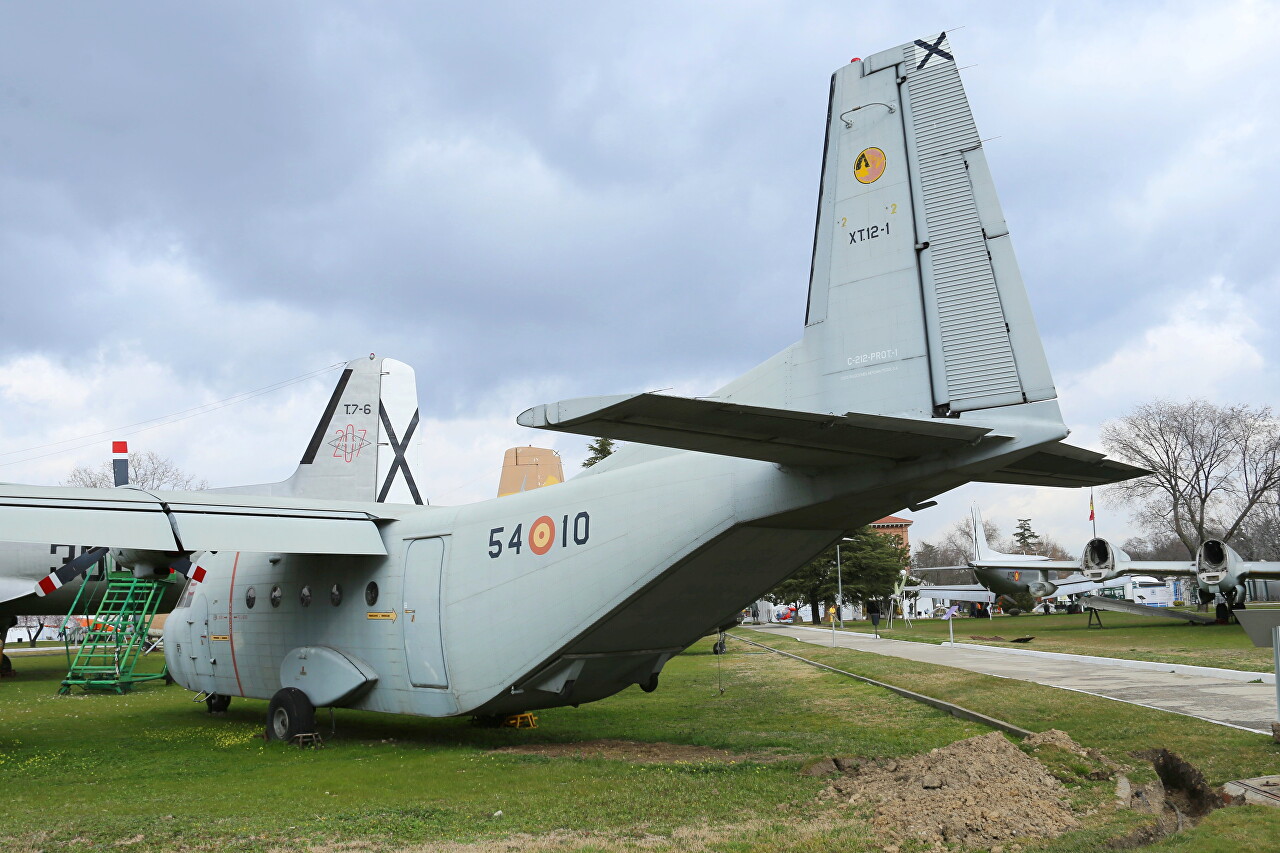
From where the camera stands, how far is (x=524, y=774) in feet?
31.5

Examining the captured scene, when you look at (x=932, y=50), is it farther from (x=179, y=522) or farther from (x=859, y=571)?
(x=859, y=571)

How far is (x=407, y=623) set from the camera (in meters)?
11.5

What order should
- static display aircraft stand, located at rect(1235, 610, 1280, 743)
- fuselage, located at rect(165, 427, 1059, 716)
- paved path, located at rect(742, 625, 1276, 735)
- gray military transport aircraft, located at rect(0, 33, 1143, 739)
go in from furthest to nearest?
Answer: paved path, located at rect(742, 625, 1276, 735) → static display aircraft stand, located at rect(1235, 610, 1280, 743) → fuselage, located at rect(165, 427, 1059, 716) → gray military transport aircraft, located at rect(0, 33, 1143, 739)

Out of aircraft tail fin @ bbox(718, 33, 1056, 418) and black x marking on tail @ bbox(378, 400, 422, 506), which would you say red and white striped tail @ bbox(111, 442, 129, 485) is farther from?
aircraft tail fin @ bbox(718, 33, 1056, 418)

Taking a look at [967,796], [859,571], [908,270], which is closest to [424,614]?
[967,796]

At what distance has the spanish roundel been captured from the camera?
34.1 ft

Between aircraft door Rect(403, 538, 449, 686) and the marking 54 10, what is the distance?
1026mm

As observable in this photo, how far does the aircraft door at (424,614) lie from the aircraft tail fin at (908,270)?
16.1 ft

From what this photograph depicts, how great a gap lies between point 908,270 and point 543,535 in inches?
197

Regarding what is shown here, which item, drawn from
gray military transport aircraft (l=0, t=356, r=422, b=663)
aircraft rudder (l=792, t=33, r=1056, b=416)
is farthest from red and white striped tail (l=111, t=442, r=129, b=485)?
aircraft rudder (l=792, t=33, r=1056, b=416)

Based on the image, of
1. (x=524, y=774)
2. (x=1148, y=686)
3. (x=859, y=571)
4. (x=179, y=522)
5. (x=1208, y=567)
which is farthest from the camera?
(x=859, y=571)

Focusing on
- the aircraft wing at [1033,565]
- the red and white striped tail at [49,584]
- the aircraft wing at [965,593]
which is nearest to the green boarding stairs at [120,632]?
the red and white striped tail at [49,584]

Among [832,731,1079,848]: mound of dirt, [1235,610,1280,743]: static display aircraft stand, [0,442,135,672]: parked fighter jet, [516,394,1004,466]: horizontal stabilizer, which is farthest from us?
[0,442,135,672]: parked fighter jet

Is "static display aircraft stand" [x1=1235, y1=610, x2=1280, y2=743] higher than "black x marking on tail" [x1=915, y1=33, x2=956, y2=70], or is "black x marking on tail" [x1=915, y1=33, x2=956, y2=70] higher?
"black x marking on tail" [x1=915, y1=33, x2=956, y2=70]
